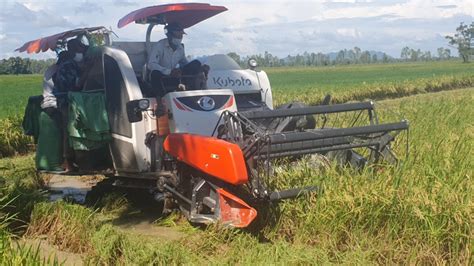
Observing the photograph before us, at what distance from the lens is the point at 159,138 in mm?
5992

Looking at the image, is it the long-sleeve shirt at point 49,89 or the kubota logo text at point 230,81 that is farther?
the kubota logo text at point 230,81

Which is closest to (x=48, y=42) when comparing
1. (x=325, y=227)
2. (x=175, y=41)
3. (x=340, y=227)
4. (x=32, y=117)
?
(x=32, y=117)

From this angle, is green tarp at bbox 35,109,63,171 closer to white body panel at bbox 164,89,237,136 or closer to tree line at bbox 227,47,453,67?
white body panel at bbox 164,89,237,136

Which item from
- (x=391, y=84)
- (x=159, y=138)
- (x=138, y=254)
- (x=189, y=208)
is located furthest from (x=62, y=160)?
(x=391, y=84)

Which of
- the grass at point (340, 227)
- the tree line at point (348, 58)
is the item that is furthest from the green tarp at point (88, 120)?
the tree line at point (348, 58)

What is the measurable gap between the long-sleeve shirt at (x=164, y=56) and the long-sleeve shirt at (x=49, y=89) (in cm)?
121

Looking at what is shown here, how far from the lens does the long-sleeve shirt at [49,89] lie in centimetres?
658

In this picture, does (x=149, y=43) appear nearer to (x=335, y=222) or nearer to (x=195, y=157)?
(x=195, y=157)

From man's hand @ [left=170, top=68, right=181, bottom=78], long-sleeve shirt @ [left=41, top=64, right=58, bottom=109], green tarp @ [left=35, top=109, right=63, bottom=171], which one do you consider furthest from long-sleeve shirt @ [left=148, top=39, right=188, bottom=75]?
green tarp @ [left=35, top=109, right=63, bottom=171]

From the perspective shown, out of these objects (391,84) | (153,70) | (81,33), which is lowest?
(391,84)

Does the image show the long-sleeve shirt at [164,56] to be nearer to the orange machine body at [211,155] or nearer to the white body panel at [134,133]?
the white body panel at [134,133]

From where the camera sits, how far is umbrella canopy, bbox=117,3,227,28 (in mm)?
6090

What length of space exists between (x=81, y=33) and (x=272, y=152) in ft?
10.6

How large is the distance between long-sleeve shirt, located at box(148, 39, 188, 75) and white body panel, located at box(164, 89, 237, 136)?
773 mm
